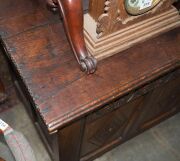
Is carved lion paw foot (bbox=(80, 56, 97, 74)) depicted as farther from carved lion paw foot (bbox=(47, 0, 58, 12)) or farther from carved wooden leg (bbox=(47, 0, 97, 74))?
A: carved lion paw foot (bbox=(47, 0, 58, 12))

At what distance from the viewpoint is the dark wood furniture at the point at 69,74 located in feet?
2.49

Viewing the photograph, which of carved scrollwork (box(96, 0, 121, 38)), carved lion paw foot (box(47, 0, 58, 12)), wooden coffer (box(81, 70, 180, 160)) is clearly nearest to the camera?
carved scrollwork (box(96, 0, 121, 38))

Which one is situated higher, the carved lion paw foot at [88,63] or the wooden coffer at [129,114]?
the carved lion paw foot at [88,63]

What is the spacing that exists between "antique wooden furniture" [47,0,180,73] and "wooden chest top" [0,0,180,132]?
0.04 m

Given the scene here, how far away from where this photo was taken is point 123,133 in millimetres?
1360

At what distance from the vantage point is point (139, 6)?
79 centimetres

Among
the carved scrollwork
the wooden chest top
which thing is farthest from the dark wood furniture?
the carved scrollwork

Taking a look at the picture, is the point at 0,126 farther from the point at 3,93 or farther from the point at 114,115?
the point at 3,93

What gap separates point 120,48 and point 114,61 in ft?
0.15

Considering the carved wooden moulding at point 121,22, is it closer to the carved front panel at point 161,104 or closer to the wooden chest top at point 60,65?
the wooden chest top at point 60,65

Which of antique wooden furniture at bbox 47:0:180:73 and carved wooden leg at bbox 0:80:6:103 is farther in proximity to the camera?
carved wooden leg at bbox 0:80:6:103

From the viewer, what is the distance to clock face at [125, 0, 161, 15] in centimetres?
76

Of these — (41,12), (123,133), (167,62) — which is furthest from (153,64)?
(123,133)

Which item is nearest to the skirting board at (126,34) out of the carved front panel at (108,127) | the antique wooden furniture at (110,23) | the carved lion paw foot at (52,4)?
the antique wooden furniture at (110,23)
